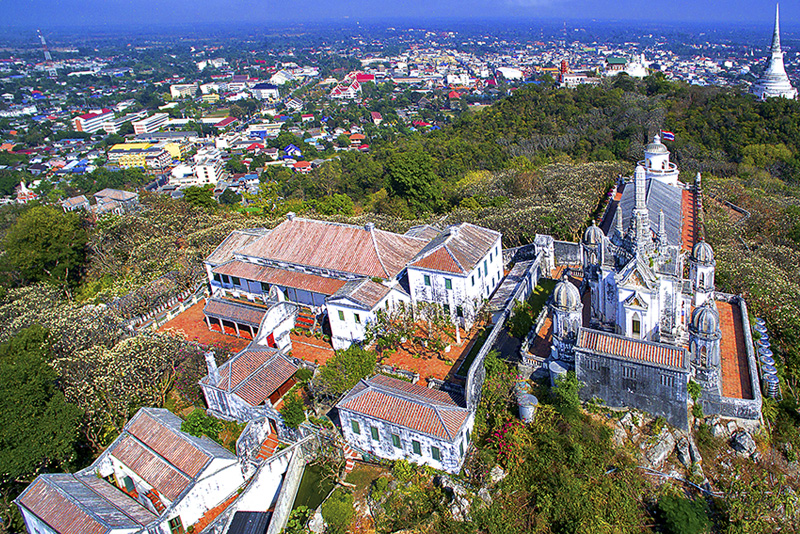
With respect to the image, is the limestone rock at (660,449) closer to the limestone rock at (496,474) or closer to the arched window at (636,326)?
the arched window at (636,326)

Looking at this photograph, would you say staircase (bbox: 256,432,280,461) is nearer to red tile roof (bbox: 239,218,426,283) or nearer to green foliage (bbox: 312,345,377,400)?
green foliage (bbox: 312,345,377,400)

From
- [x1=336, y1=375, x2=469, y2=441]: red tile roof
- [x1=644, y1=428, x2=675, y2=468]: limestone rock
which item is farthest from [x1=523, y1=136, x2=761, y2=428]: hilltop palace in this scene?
[x1=336, y1=375, x2=469, y2=441]: red tile roof

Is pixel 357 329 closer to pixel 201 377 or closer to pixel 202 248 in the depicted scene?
pixel 201 377

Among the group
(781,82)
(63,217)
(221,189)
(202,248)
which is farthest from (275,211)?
(781,82)

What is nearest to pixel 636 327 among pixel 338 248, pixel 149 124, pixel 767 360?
pixel 767 360

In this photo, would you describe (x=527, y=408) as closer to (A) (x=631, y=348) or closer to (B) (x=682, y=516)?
(A) (x=631, y=348)

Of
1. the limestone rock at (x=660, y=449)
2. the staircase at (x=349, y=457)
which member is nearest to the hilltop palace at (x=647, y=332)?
the limestone rock at (x=660, y=449)
